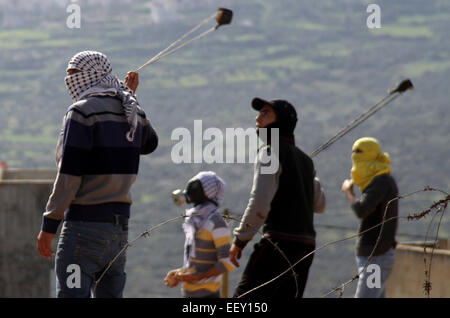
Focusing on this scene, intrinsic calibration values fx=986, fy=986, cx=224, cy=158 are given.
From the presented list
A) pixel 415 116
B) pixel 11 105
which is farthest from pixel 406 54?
pixel 11 105

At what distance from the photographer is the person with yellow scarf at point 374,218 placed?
767cm

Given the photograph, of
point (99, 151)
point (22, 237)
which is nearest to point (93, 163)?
point (99, 151)

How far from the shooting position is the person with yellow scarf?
25.2 ft

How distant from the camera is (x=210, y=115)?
173 m

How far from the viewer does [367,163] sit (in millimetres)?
7977

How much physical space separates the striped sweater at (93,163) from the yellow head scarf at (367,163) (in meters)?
3.45

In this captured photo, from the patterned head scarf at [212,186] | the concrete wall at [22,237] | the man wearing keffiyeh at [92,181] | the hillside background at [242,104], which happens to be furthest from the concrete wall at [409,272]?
the hillside background at [242,104]

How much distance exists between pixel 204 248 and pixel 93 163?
7.52ft

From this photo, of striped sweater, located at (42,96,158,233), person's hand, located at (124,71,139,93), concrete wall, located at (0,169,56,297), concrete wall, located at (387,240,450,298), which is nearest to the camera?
striped sweater, located at (42,96,158,233)

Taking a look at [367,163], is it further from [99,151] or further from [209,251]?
[99,151]

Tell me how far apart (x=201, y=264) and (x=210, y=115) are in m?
166

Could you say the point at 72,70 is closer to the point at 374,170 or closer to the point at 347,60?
the point at 374,170

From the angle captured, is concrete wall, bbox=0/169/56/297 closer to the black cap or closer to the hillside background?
the black cap

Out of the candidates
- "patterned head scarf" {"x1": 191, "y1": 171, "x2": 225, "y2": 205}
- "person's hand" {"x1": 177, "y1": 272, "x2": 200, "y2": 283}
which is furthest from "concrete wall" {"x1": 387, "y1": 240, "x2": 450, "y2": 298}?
"person's hand" {"x1": 177, "y1": 272, "x2": 200, "y2": 283}
